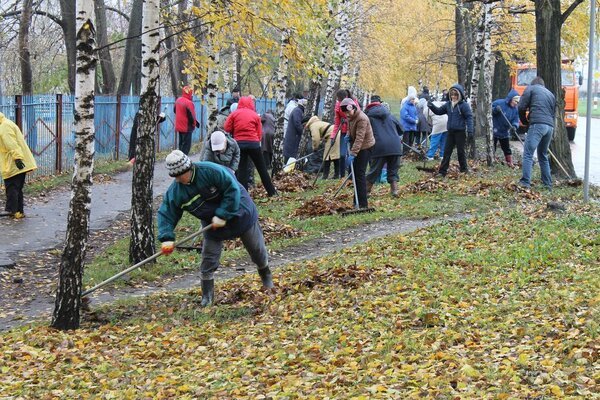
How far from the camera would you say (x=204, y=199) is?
27.7 ft

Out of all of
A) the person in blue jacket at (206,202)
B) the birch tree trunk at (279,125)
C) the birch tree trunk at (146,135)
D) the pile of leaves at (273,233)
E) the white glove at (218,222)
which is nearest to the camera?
the person in blue jacket at (206,202)

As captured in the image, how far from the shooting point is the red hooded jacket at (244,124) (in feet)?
50.4

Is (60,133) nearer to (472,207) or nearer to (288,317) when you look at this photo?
(472,207)

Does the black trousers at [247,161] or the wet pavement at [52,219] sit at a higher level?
the black trousers at [247,161]

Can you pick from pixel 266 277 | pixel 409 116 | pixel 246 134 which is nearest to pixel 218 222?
pixel 266 277

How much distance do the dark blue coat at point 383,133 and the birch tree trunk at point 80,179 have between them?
25.3ft

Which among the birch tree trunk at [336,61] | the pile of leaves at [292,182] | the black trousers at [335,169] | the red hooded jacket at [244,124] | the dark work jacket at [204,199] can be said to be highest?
the birch tree trunk at [336,61]

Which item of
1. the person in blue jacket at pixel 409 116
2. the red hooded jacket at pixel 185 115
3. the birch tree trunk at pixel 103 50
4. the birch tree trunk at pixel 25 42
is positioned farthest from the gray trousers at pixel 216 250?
the birch tree trunk at pixel 103 50

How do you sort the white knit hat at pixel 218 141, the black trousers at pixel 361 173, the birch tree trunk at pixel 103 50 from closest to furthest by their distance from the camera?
1. the white knit hat at pixel 218 141
2. the black trousers at pixel 361 173
3. the birch tree trunk at pixel 103 50

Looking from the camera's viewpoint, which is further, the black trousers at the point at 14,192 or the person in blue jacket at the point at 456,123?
the person in blue jacket at the point at 456,123

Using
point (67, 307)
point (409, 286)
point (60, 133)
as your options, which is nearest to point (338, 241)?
point (409, 286)

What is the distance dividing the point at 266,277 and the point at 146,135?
103 inches

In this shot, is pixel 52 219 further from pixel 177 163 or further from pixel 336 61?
pixel 336 61

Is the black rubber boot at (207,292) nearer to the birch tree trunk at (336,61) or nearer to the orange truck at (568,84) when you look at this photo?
the birch tree trunk at (336,61)
